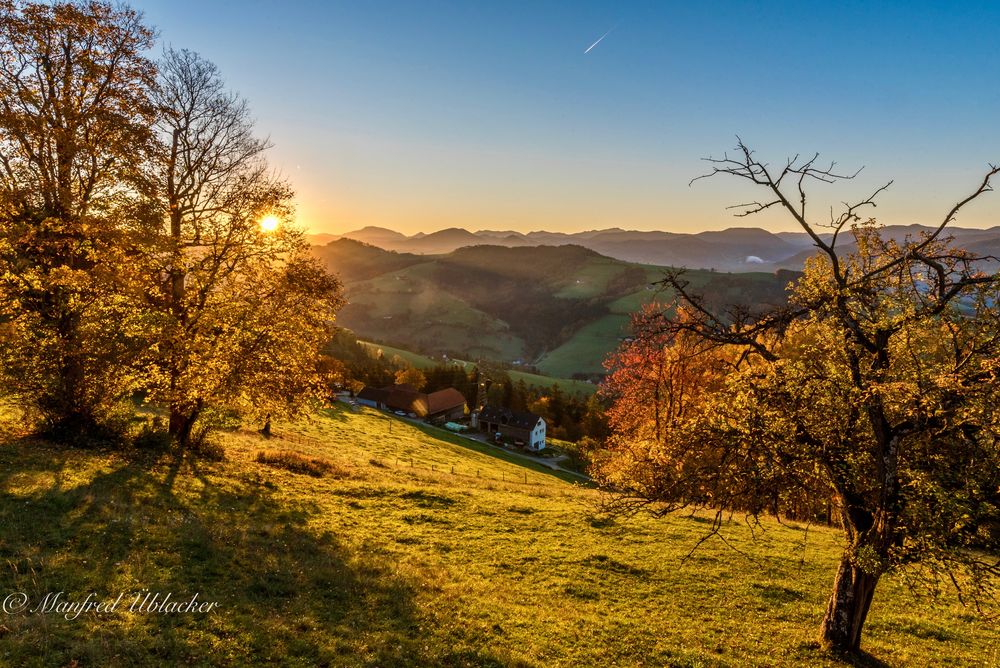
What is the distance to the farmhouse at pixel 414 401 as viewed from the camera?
10094cm

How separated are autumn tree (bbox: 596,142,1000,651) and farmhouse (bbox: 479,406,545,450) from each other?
256ft

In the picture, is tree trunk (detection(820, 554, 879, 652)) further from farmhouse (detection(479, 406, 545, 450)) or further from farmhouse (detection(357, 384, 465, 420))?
farmhouse (detection(357, 384, 465, 420))

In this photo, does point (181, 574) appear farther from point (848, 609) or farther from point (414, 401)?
point (414, 401)

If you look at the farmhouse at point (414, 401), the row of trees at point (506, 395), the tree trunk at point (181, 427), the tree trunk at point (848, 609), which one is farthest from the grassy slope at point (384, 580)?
the row of trees at point (506, 395)

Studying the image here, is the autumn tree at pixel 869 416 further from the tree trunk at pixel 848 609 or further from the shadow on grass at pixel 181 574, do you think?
the shadow on grass at pixel 181 574

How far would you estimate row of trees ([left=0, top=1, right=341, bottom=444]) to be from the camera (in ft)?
62.4

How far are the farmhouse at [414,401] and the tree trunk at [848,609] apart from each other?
90.7 meters

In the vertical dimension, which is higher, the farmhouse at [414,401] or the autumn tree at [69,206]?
the autumn tree at [69,206]

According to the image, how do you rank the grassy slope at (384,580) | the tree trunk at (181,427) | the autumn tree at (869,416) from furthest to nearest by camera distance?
1. the tree trunk at (181,427)
2. the grassy slope at (384,580)
3. the autumn tree at (869,416)

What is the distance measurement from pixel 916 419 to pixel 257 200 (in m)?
26.3

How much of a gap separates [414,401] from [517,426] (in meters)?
24.5

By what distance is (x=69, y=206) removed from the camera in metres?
19.7

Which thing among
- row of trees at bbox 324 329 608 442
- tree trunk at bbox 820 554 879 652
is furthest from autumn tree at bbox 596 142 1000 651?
row of trees at bbox 324 329 608 442

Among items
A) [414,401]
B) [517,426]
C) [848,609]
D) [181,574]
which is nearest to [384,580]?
[181,574]
